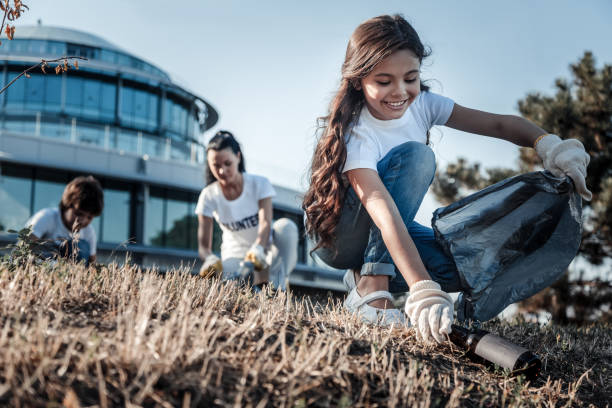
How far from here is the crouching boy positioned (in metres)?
4.71

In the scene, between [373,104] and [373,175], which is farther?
[373,104]

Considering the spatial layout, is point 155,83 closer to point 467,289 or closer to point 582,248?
point 582,248

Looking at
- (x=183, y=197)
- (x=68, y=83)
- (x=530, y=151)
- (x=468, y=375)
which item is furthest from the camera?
(x=68, y=83)

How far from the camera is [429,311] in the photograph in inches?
85.1

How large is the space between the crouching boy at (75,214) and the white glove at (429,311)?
3.24m

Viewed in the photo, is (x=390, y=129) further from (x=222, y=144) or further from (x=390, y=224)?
(x=222, y=144)

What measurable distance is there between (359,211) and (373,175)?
362 millimetres

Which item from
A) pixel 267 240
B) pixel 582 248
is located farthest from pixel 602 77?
pixel 267 240

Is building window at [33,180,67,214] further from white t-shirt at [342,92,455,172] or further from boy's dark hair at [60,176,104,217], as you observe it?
white t-shirt at [342,92,455,172]

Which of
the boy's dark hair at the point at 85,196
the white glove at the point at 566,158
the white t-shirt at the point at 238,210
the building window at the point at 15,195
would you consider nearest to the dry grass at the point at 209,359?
the white glove at the point at 566,158

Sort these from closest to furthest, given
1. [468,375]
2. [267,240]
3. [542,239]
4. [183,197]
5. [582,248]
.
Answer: [468,375] → [542,239] → [267,240] → [582,248] → [183,197]

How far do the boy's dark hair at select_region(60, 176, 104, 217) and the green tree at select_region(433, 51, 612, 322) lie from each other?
7.97 m

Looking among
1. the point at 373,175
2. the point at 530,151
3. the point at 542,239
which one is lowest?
the point at 542,239

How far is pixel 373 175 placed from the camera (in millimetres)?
2654
